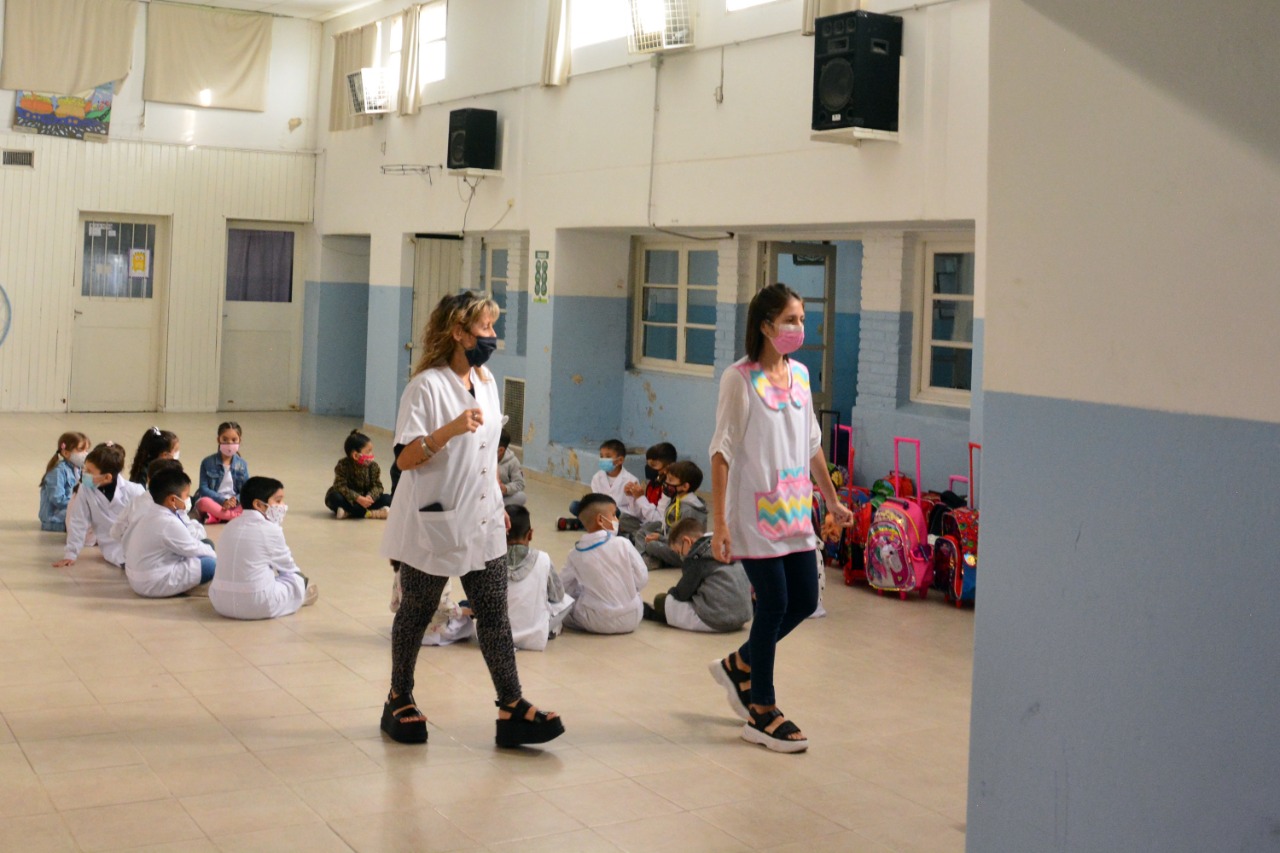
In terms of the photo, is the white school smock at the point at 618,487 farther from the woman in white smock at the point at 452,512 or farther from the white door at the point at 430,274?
the white door at the point at 430,274

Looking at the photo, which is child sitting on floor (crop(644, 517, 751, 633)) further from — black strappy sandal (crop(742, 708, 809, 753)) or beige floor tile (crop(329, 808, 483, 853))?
beige floor tile (crop(329, 808, 483, 853))

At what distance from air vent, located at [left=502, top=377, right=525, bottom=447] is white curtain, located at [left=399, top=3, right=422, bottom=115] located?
3.17 metres

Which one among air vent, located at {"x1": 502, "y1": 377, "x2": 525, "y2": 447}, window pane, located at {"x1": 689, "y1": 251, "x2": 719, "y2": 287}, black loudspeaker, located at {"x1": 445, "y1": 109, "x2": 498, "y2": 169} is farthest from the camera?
air vent, located at {"x1": 502, "y1": 377, "x2": 525, "y2": 447}

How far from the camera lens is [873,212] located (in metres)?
8.07

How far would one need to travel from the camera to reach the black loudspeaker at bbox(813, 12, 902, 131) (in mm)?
7672

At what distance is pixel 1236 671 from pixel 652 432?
356 inches

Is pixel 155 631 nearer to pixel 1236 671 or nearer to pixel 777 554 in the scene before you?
pixel 777 554

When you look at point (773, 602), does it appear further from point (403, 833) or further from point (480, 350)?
Result: point (403, 833)

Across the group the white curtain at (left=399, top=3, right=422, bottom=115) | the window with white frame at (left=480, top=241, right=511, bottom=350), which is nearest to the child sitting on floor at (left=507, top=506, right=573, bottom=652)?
the window with white frame at (left=480, top=241, right=511, bottom=350)

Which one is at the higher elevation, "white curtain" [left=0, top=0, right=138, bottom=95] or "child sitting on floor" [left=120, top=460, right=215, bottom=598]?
"white curtain" [left=0, top=0, right=138, bottom=95]

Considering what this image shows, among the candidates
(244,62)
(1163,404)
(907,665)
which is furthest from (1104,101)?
(244,62)

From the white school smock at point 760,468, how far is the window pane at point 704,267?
6.33 metres

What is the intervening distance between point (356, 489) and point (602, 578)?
3.75 meters

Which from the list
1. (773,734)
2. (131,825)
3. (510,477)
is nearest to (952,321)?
(510,477)
